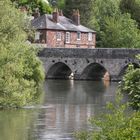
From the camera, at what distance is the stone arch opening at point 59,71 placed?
84125 mm

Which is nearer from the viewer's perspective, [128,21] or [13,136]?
[13,136]

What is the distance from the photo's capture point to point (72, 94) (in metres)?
60.5

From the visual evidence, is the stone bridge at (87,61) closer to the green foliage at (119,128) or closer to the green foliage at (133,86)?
the green foliage at (133,86)

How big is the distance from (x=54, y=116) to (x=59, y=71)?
44784mm

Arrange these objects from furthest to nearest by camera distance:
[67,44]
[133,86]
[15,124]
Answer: [67,44] → [15,124] → [133,86]

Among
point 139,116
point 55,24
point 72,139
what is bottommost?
point 72,139

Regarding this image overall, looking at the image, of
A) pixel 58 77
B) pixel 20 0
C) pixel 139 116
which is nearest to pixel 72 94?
pixel 58 77

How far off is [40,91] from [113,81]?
21703mm

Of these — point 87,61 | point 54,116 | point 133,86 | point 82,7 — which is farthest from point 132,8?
point 133,86

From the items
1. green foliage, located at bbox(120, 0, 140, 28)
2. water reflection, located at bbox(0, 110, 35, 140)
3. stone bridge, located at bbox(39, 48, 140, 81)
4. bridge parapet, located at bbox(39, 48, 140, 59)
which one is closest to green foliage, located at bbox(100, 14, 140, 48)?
green foliage, located at bbox(120, 0, 140, 28)

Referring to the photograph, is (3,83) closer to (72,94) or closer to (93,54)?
(72,94)

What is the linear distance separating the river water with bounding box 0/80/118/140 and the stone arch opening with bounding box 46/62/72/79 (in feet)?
69.1

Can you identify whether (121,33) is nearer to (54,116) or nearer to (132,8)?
(132,8)

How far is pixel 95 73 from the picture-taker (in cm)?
8562
